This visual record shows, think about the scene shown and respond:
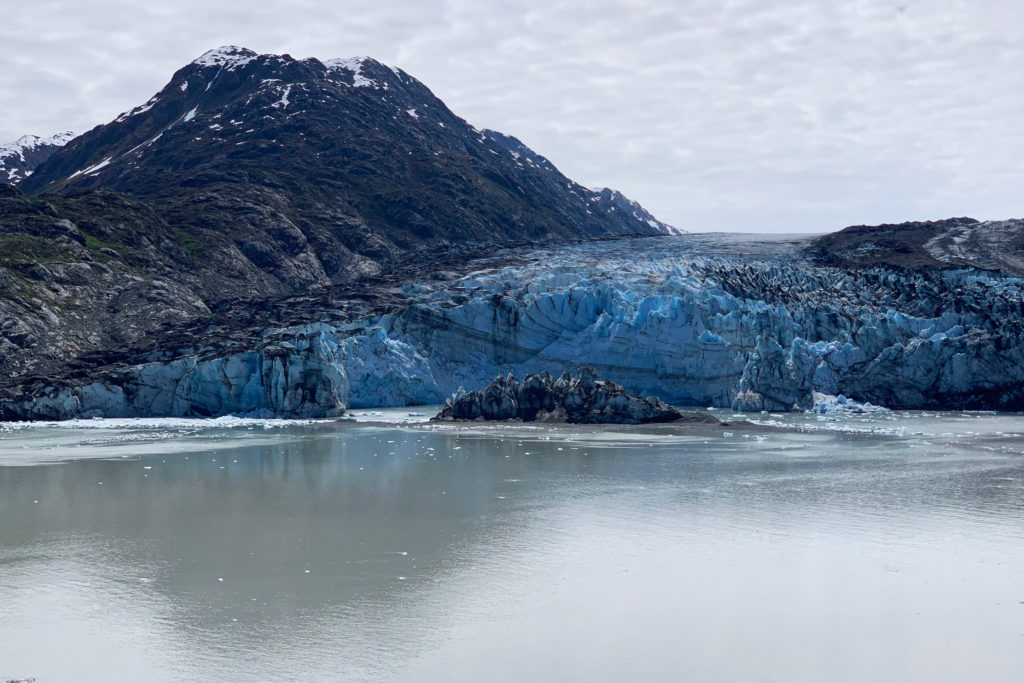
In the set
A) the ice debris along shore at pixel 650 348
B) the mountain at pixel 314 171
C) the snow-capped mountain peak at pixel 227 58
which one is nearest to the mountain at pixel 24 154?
the mountain at pixel 314 171

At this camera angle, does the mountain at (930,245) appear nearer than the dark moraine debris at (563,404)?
No

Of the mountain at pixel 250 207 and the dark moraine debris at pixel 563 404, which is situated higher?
the mountain at pixel 250 207

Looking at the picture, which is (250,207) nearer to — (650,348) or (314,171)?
(314,171)

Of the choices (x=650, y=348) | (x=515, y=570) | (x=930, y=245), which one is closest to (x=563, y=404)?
(x=650, y=348)

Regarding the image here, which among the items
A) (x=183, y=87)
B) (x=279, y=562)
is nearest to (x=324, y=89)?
(x=183, y=87)

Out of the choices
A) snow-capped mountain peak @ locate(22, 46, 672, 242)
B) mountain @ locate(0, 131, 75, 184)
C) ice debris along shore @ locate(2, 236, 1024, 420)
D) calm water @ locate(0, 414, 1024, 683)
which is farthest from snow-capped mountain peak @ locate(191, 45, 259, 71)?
calm water @ locate(0, 414, 1024, 683)

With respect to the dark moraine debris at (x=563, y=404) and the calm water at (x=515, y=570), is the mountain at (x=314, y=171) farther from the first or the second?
the calm water at (x=515, y=570)
